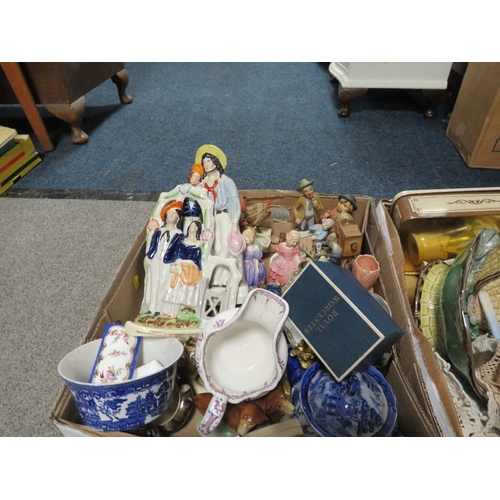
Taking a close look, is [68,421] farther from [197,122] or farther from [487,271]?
[197,122]

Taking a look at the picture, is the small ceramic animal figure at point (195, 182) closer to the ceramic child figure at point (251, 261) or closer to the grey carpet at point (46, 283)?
the ceramic child figure at point (251, 261)

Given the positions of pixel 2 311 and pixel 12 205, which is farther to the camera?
pixel 12 205

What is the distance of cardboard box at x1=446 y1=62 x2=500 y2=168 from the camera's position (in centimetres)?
147

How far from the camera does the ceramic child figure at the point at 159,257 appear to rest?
2.78 feet

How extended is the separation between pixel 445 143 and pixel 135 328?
1685 millimetres

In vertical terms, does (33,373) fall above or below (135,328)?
below

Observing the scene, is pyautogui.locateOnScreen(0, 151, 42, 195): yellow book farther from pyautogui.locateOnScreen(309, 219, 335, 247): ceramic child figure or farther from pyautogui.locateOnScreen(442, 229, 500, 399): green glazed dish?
pyautogui.locateOnScreen(442, 229, 500, 399): green glazed dish

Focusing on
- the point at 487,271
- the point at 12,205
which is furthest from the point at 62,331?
the point at 487,271

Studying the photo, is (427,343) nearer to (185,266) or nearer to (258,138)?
(185,266)

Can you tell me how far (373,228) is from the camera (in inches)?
37.7

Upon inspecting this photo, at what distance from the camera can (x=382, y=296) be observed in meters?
0.82

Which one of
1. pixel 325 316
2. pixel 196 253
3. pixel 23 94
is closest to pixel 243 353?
pixel 325 316

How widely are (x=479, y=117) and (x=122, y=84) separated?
1751mm

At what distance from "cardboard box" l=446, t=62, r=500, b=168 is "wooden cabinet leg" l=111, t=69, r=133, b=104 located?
1671mm
